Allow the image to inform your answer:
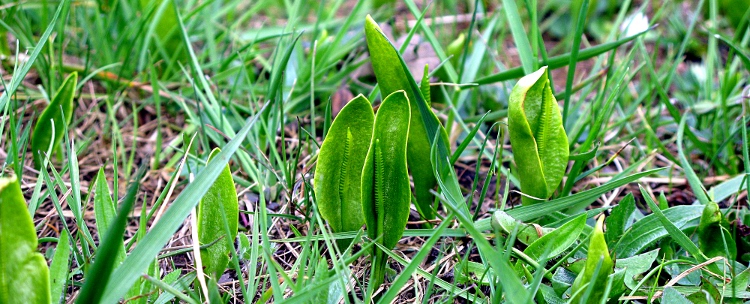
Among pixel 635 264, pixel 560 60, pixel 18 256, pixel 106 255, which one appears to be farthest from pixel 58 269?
pixel 560 60

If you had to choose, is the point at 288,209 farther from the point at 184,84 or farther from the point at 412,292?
the point at 184,84

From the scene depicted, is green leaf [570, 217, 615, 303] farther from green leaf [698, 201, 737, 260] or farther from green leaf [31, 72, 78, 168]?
green leaf [31, 72, 78, 168]

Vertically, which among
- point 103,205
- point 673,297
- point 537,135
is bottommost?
point 673,297

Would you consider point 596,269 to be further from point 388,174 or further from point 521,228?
point 388,174

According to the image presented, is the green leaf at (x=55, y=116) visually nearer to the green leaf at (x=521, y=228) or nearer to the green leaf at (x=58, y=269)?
the green leaf at (x=58, y=269)

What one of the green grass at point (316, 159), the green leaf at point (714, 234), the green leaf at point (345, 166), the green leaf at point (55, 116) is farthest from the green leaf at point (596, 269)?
the green leaf at point (55, 116)

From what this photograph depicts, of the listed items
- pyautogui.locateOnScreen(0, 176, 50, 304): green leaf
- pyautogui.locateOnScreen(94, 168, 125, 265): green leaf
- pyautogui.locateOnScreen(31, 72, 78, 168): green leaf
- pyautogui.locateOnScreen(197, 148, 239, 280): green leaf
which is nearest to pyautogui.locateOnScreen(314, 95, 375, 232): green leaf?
pyautogui.locateOnScreen(197, 148, 239, 280): green leaf
